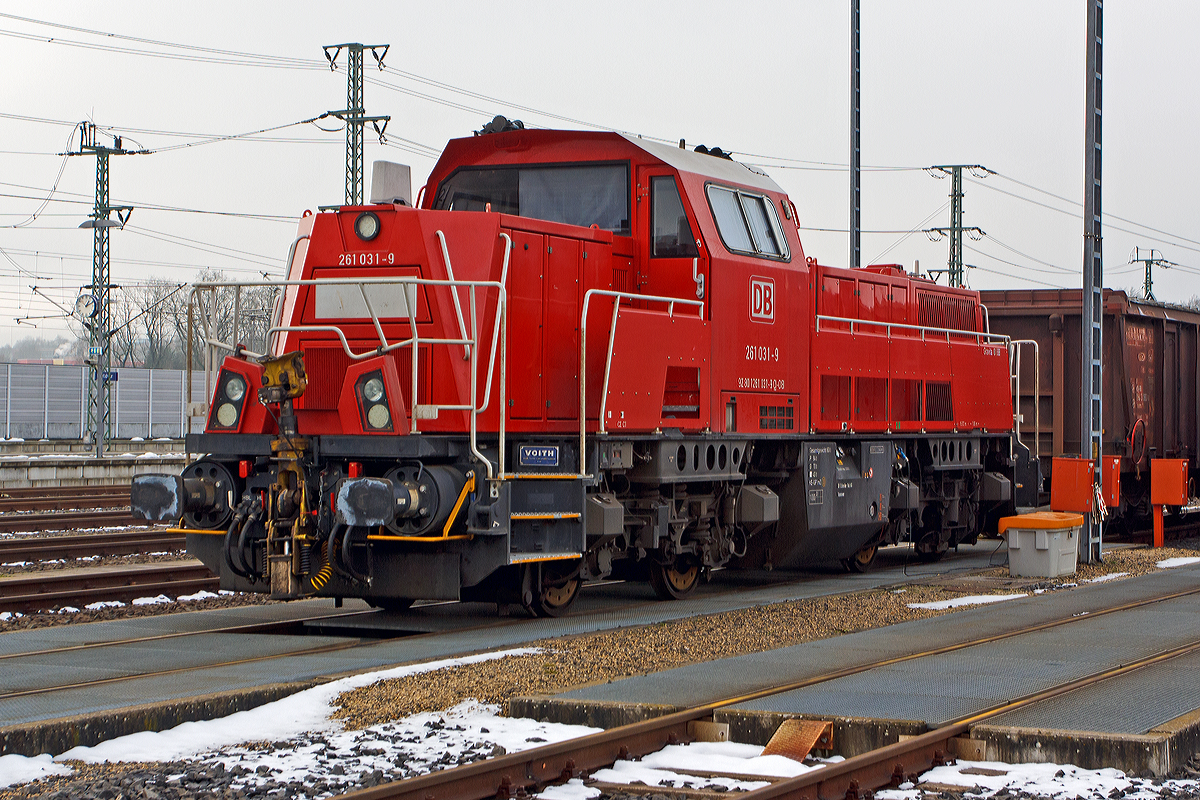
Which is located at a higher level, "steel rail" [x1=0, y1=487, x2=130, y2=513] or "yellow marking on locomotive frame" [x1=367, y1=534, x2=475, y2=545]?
"yellow marking on locomotive frame" [x1=367, y1=534, x2=475, y2=545]

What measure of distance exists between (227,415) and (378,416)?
4.54 ft

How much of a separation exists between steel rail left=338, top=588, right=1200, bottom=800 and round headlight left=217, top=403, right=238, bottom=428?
182 inches

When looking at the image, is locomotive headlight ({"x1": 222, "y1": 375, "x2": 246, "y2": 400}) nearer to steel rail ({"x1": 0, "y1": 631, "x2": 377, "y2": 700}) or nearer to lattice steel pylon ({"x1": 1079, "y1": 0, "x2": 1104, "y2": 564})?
steel rail ({"x1": 0, "y1": 631, "x2": 377, "y2": 700})

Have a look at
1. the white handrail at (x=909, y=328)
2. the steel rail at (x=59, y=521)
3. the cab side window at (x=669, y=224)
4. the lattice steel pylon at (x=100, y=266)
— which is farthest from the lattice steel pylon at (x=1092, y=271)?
the lattice steel pylon at (x=100, y=266)

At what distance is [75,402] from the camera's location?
50250mm

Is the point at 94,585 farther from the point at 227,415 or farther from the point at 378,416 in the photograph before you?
the point at 378,416

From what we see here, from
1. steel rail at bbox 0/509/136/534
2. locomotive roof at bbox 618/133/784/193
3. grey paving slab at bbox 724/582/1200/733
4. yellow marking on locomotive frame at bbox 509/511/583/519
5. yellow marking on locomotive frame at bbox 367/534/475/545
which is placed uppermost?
locomotive roof at bbox 618/133/784/193

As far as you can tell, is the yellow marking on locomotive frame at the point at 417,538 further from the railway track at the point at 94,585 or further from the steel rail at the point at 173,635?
the railway track at the point at 94,585

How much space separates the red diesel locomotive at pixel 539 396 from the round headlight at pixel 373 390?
19 millimetres

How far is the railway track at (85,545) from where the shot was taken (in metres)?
15.5

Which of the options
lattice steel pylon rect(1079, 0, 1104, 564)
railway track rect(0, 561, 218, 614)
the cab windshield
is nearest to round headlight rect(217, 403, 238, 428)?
the cab windshield

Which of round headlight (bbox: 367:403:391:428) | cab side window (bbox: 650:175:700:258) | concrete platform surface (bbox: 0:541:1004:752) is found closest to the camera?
concrete platform surface (bbox: 0:541:1004:752)

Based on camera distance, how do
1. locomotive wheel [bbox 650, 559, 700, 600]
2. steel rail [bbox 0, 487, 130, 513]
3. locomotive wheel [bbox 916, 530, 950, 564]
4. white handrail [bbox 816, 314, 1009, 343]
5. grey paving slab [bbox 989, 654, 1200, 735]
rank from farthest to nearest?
steel rail [bbox 0, 487, 130, 513]
locomotive wheel [bbox 916, 530, 950, 564]
white handrail [bbox 816, 314, 1009, 343]
locomotive wheel [bbox 650, 559, 700, 600]
grey paving slab [bbox 989, 654, 1200, 735]

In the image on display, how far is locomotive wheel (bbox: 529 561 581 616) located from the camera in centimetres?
1060
